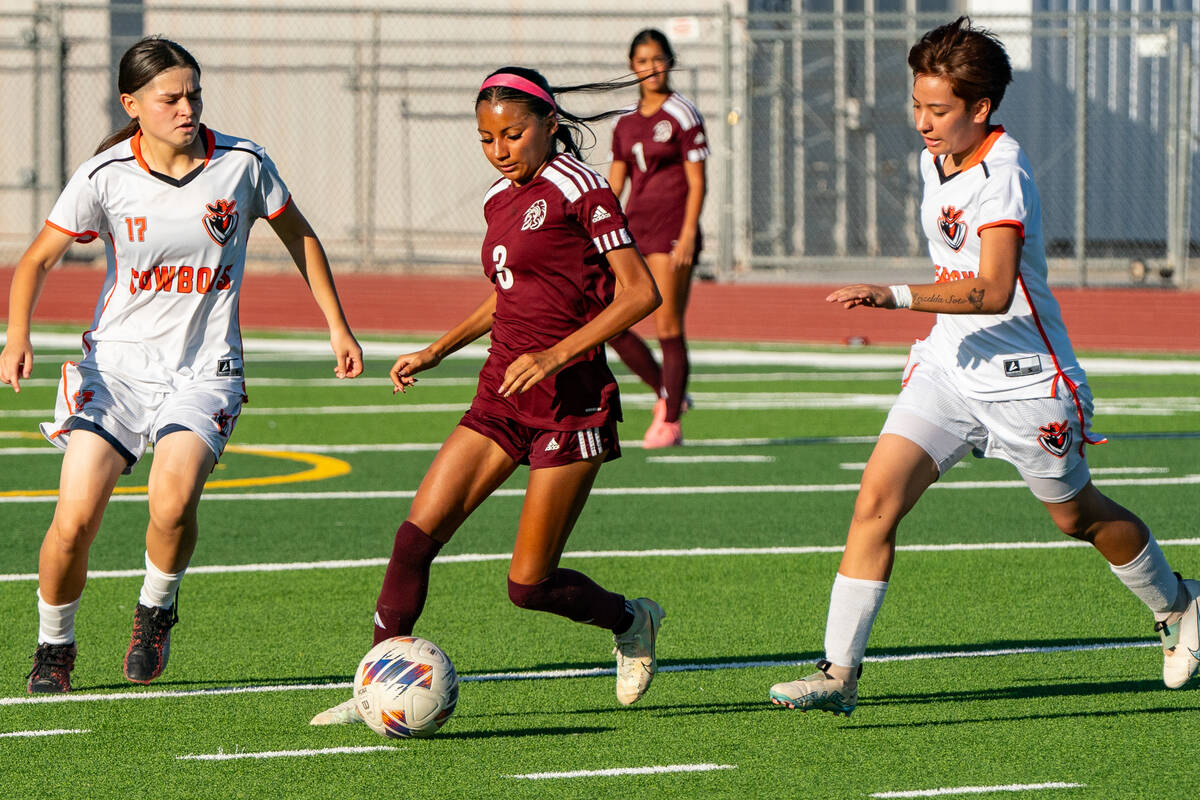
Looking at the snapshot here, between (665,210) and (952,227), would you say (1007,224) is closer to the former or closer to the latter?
(952,227)

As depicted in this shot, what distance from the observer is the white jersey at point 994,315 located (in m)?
5.40

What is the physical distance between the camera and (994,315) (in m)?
5.38

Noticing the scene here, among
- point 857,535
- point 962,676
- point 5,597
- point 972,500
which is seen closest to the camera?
point 857,535

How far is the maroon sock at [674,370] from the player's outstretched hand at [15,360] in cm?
629

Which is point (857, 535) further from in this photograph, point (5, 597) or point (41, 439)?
point (41, 439)

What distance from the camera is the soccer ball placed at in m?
5.26

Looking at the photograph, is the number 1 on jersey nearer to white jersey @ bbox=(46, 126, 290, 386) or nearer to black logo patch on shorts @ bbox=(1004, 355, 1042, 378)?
white jersey @ bbox=(46, 126, 290, 386)

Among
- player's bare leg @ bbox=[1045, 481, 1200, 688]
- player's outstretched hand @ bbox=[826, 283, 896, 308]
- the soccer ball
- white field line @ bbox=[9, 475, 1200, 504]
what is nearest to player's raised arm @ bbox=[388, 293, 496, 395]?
the soccer ball

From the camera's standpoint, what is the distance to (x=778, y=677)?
20.1ft

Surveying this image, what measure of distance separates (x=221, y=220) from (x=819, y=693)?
7.87ft

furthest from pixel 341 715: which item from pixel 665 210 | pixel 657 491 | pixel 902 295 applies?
pixel 665 210

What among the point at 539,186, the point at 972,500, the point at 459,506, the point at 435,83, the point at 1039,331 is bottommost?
the point at 972,500

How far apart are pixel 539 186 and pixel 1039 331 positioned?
5.04 feet

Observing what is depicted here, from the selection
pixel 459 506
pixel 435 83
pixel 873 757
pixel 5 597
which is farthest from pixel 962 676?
pixel 435 83
